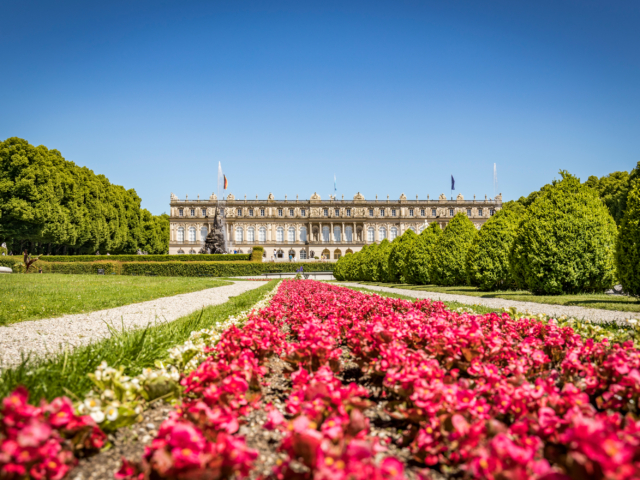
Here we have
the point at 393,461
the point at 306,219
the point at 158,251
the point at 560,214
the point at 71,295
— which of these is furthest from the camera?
the point at 306,219

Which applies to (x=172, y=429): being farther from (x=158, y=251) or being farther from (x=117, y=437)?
(x=158, y=251)

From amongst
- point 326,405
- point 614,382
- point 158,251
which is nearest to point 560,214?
point 614,382

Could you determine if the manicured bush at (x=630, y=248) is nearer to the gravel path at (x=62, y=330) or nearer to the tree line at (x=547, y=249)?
the tree line at (x=547, y=249)

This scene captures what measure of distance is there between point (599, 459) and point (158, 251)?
6376 cm

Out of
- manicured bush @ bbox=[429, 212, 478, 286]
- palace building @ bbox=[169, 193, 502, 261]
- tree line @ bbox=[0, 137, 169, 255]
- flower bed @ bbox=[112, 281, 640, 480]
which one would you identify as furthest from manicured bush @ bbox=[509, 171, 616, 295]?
palace building @ bbox=[169, 193, 502, 261]

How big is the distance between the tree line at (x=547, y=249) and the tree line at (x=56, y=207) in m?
27.9

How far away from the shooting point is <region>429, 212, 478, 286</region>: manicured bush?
16.2 meters

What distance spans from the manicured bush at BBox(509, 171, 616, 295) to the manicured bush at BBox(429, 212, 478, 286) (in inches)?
196

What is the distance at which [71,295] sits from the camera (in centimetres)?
911

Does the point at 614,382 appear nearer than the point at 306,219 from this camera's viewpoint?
Yes

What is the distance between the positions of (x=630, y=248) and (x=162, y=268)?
27.4m

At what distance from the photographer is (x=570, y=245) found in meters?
10.4

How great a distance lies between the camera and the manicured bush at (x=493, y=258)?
1374 centimetres

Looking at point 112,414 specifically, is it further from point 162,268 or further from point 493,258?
point 162,268
